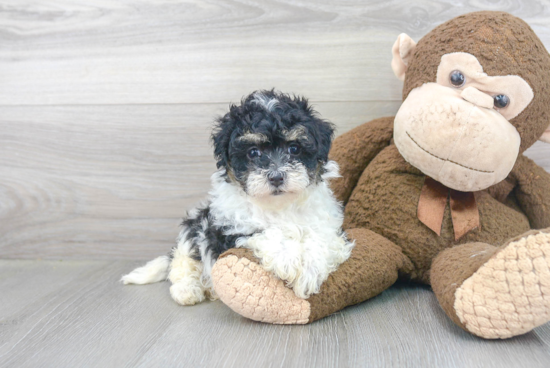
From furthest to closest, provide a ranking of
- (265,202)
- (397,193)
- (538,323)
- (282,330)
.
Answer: (397,193) → (265,202) → (282,330) → (538,323)

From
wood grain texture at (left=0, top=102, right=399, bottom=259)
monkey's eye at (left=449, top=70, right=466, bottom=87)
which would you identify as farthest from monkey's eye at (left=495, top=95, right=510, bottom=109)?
wood grain texture at (left=0, top=102, right=399, bottom=259)

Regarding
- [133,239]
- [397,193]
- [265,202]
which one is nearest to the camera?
[265,202]

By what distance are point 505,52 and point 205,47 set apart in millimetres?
1352

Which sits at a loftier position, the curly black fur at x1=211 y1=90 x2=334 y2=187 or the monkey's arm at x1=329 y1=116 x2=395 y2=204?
the curly black fur at x1=211 y1=90 x2=334 y2=187

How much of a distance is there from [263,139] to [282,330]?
0.62m

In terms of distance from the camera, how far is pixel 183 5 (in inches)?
87.7

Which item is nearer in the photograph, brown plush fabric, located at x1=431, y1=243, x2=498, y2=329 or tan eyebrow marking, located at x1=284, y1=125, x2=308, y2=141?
brown plush fabric, located at x1=431, y1=243, x2=498, y2=329

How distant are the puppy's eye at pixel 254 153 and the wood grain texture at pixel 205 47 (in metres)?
0.79

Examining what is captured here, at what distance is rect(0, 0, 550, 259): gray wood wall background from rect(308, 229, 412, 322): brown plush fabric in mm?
723

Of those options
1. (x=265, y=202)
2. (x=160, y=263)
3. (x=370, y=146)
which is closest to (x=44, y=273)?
(x=160, y=263)

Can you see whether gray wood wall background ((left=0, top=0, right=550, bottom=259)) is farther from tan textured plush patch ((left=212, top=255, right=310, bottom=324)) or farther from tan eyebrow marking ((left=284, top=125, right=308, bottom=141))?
tan textured plush patch ((left=212, top=255, right=310, bottom=324))

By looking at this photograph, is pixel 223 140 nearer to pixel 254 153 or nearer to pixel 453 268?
pixel 254 153

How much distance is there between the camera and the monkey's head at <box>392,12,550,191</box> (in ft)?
5.01

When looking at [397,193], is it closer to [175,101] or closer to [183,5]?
[175,101]
